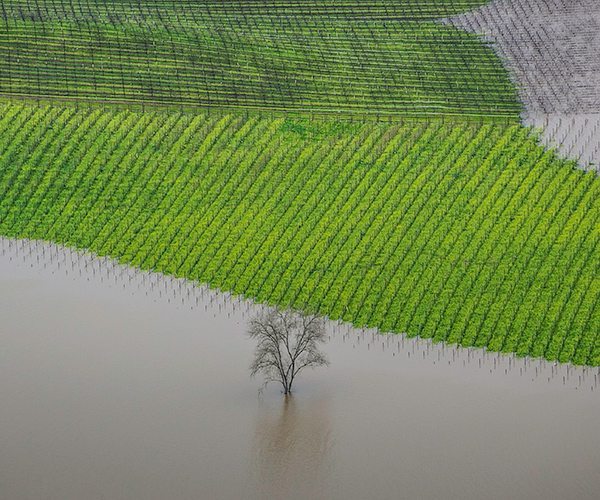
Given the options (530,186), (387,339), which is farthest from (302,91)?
(387,339)

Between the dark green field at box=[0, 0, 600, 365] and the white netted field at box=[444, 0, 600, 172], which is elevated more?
the white netted field at box=[444, 0, 600, 172]

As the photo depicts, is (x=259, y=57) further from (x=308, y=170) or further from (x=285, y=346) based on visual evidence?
(x=285, y=346)

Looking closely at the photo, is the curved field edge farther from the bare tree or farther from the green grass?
the bare tree

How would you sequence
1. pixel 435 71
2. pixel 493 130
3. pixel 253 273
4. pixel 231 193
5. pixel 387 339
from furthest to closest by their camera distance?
1. pixel 435 71
2. pixel 493 130
3. pixel 231 193
4. pixel 253 273
5. pixel 387 339

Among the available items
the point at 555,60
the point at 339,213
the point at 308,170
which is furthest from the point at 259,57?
the point at 339,213

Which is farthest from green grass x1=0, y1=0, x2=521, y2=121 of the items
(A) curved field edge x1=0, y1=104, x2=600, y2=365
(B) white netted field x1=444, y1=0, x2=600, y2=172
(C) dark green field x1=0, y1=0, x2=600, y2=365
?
(A) curved field edge x1=0, y1=104, x2=600, y2=365

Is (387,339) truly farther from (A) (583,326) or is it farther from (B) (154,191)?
(B) (154,191)

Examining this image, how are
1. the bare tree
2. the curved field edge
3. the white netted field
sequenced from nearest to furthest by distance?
the bare tree < the curved field edge < the white netted field

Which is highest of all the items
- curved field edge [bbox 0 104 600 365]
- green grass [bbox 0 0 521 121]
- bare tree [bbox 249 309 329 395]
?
green grass [bbox 0 0 521 121]
